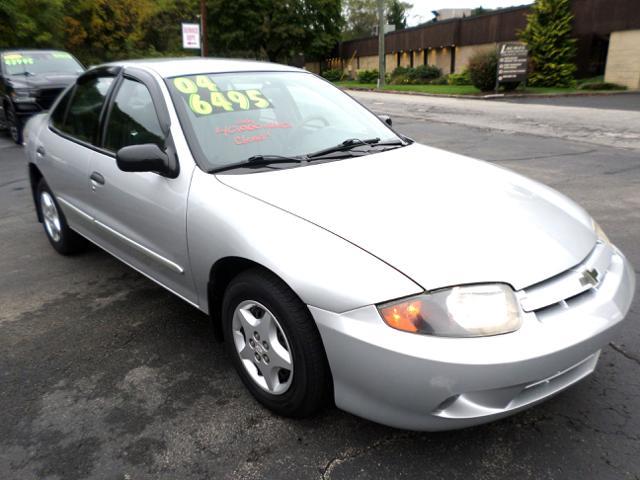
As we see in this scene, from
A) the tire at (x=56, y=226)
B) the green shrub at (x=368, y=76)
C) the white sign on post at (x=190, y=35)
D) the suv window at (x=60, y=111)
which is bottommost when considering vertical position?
the tire at (x=56, y=226)

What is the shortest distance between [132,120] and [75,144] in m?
0.81

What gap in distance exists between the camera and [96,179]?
3.37 metres

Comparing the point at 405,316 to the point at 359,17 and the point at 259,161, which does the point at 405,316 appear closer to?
the point at 259,161

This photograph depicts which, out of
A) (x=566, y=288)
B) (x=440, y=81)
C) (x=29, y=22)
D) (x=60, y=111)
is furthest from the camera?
(x=440, y=81)

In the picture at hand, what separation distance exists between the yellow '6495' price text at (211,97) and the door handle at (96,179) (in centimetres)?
81

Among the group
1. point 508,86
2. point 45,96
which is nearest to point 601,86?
point 508,86

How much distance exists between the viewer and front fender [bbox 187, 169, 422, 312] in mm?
1905

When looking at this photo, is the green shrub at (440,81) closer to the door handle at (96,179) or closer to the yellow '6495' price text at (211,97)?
the yellow '6495' price text at (211,97)

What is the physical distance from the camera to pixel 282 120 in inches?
121

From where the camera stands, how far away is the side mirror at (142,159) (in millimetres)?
2596

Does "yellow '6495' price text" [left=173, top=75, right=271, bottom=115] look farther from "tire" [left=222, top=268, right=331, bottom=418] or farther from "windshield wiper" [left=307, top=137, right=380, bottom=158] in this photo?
"tire" [left=222, top=268, right=331, bottom=418]

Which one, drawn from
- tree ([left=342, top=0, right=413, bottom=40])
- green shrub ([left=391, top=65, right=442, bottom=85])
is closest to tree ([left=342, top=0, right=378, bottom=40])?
tree ([left=342, top=0, right=413, bottom=40])

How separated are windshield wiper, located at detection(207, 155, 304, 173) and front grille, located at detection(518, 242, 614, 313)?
137cm

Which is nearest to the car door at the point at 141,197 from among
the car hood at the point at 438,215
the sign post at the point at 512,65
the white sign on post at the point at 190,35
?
the car hood at the point at 438,215
